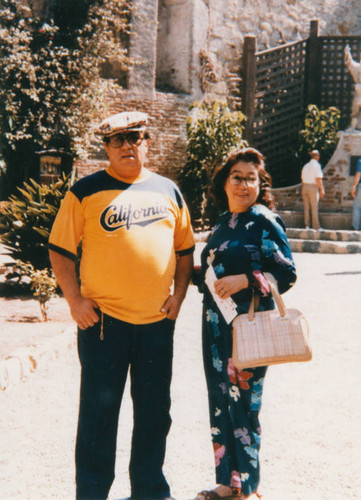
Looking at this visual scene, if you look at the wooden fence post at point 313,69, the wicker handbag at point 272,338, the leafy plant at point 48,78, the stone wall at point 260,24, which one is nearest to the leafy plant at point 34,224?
the leafy plant at point 48,78

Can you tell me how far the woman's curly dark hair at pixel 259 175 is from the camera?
2568mm

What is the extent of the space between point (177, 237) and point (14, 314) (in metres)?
3.97

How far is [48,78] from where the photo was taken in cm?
1134

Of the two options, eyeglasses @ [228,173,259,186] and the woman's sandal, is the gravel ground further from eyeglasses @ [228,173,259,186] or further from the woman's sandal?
eyeglasses @ [228,173,259,186]

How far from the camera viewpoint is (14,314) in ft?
19.9

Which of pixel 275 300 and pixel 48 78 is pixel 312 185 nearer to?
pixel 48 78

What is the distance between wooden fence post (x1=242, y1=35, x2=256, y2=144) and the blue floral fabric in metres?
13.8

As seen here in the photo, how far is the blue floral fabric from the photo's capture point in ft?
7.98

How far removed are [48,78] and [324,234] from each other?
644 centimetres

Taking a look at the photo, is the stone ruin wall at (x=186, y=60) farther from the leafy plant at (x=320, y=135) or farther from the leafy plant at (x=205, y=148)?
the leafy plant at (x=320, y=135)

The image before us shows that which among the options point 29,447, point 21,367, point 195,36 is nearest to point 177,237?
point 29,447

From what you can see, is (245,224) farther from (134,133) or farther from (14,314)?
(14,314)

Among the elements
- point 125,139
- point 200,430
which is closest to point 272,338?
point 125,139

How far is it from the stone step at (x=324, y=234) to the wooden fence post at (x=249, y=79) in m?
4.16
